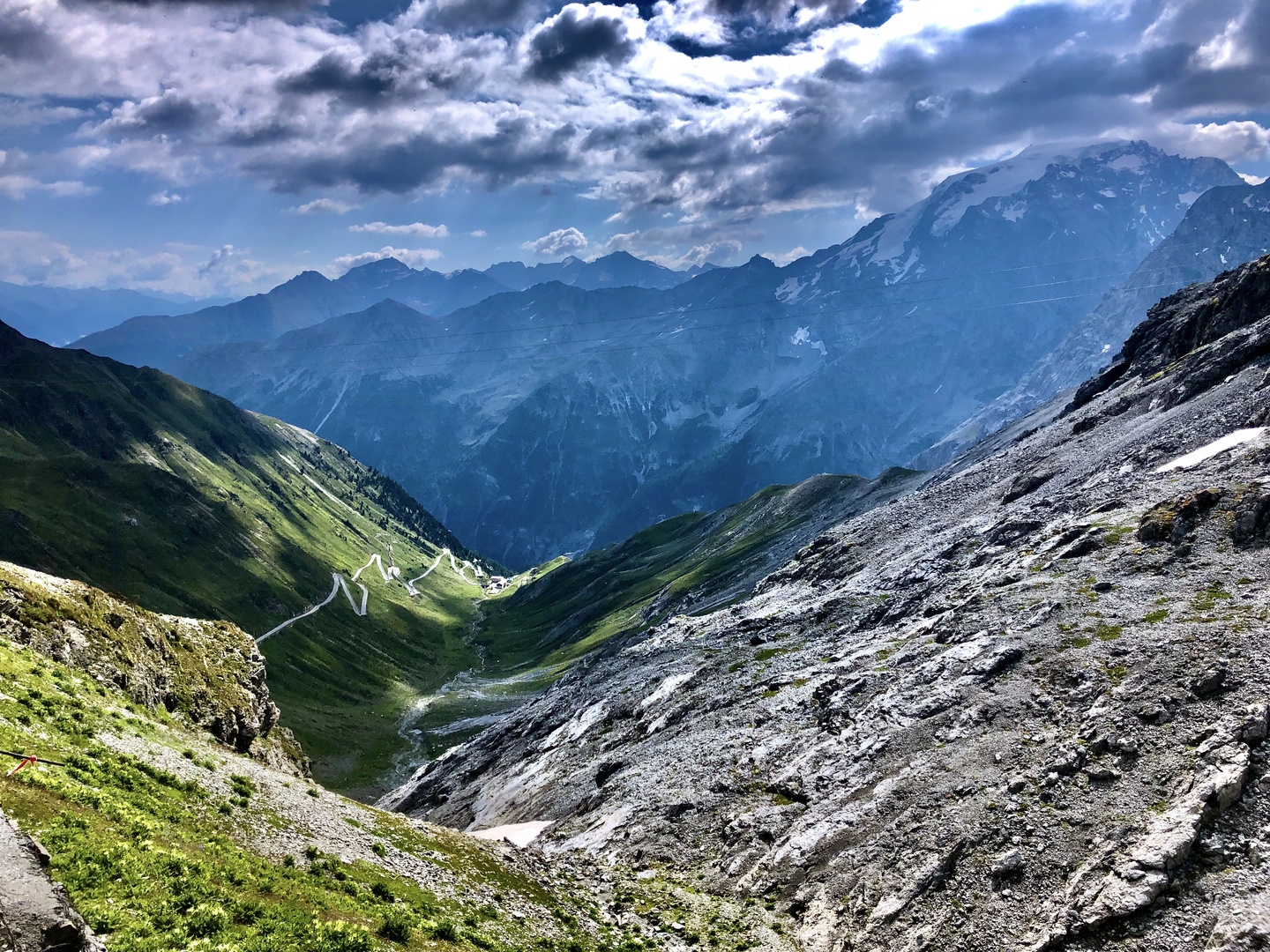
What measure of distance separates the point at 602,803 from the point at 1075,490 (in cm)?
6545

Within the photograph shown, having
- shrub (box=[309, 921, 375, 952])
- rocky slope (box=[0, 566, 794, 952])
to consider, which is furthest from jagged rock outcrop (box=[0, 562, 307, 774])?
shrub (box=[309, 921, 375, 952])

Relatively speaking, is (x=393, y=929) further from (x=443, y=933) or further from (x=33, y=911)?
(x=33, y=911)

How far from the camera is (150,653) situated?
5212cm

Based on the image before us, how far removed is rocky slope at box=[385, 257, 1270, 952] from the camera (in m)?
34.8

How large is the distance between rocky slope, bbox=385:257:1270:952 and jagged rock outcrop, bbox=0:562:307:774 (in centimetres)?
2554

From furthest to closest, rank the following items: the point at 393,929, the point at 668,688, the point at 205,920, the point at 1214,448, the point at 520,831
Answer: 1. the point at 668,688
2. the point at 1214,448
3. the point at 520,831
4. the point at 393,929
5. the point at 205,920

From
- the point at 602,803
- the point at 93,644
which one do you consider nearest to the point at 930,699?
the point at 602,803

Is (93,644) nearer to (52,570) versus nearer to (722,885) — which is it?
(722,885)

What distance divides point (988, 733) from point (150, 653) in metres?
57.4

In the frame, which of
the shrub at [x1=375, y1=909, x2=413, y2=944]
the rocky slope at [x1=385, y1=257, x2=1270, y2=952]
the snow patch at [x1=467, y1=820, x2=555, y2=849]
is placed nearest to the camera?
the shrub at [x1=375, y1=909, x2=413, y2=944]

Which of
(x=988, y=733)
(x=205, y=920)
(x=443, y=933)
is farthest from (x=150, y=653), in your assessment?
(x=988, y=733)

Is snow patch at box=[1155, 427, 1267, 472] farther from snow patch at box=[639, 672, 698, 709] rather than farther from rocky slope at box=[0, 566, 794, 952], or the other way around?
rocky slope at box=[0, 566, 794, 952]

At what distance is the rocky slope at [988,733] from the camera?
34750 mm

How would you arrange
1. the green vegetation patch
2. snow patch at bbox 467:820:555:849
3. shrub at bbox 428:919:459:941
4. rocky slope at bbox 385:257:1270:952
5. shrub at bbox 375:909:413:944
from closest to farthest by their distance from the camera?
1. the green vegetation patch
2. shrub at bbox 375:909:413:944
3. shrub at bbox 428:919:459:941
4. rocky slope at bbox 385:257:1270:952
5. snow patch at bbox 467:820:555:849
